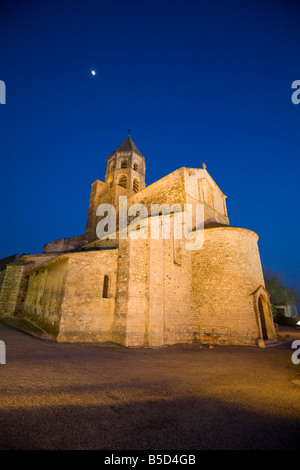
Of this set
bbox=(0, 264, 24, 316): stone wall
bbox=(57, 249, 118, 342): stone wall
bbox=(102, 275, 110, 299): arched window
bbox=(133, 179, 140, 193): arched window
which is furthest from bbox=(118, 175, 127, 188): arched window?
bbox=(102, 275, 110, 299): arched window

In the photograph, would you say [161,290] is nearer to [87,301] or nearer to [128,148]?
[87,301]

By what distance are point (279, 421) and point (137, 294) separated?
22.0ft

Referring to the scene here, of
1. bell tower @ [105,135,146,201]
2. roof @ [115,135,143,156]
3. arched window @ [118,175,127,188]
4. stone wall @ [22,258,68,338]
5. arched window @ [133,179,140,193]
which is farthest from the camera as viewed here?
roof @ [115,135,143,156]

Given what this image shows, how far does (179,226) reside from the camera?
11891 millimetres

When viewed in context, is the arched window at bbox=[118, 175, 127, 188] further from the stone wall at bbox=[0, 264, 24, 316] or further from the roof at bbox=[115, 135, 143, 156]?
the stone wall at bbox=[0, 264, 24, 316]

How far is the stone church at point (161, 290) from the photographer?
28.6 ft

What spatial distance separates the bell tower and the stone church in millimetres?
12242

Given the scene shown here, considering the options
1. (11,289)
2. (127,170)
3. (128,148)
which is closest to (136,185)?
(127,170)

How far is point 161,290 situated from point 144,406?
252 inches

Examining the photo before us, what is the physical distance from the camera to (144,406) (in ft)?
9.70

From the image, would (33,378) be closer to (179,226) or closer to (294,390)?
(294,390)

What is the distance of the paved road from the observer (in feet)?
7.02

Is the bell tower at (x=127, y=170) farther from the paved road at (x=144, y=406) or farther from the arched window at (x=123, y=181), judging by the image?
the paved road at (x=144, y=406)
